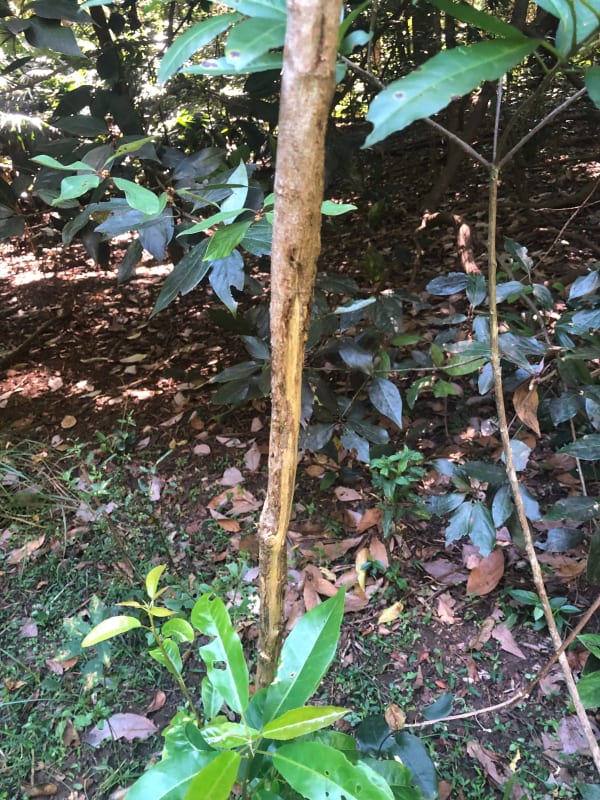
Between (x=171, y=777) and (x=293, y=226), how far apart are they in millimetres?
654

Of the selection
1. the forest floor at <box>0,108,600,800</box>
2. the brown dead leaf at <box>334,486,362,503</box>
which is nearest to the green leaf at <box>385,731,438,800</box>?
the forest floor at <box>0,108,600,800</box>

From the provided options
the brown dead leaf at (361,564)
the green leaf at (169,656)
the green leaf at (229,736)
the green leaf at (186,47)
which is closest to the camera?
the green leaf at (186,47)

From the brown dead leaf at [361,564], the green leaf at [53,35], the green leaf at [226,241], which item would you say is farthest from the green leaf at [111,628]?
the green leaf at [53,35]

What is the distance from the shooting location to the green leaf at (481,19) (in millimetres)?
477

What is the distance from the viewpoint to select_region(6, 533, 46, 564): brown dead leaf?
5.67ft

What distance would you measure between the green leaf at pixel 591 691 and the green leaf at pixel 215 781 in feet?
2.27

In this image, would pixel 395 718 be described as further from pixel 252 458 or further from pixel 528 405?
pixel 252 458

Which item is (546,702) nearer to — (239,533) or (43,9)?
(239,533)

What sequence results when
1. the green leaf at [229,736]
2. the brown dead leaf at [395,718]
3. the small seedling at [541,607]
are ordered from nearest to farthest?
the green leaf at [229,736] → the brown dead leaf at [395,718] → the small seedling at [541,607]

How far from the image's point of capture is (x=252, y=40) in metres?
0.43

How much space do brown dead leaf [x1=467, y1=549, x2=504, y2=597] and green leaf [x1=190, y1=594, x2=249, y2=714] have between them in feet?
2.98

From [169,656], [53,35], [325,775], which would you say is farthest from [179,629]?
[53,35]

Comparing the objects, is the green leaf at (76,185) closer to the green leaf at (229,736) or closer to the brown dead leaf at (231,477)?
the green leaf at (229,736)

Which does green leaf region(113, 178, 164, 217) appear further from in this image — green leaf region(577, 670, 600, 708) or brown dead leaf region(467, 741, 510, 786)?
brown dead leaf region(467, 741, 510, 786)
